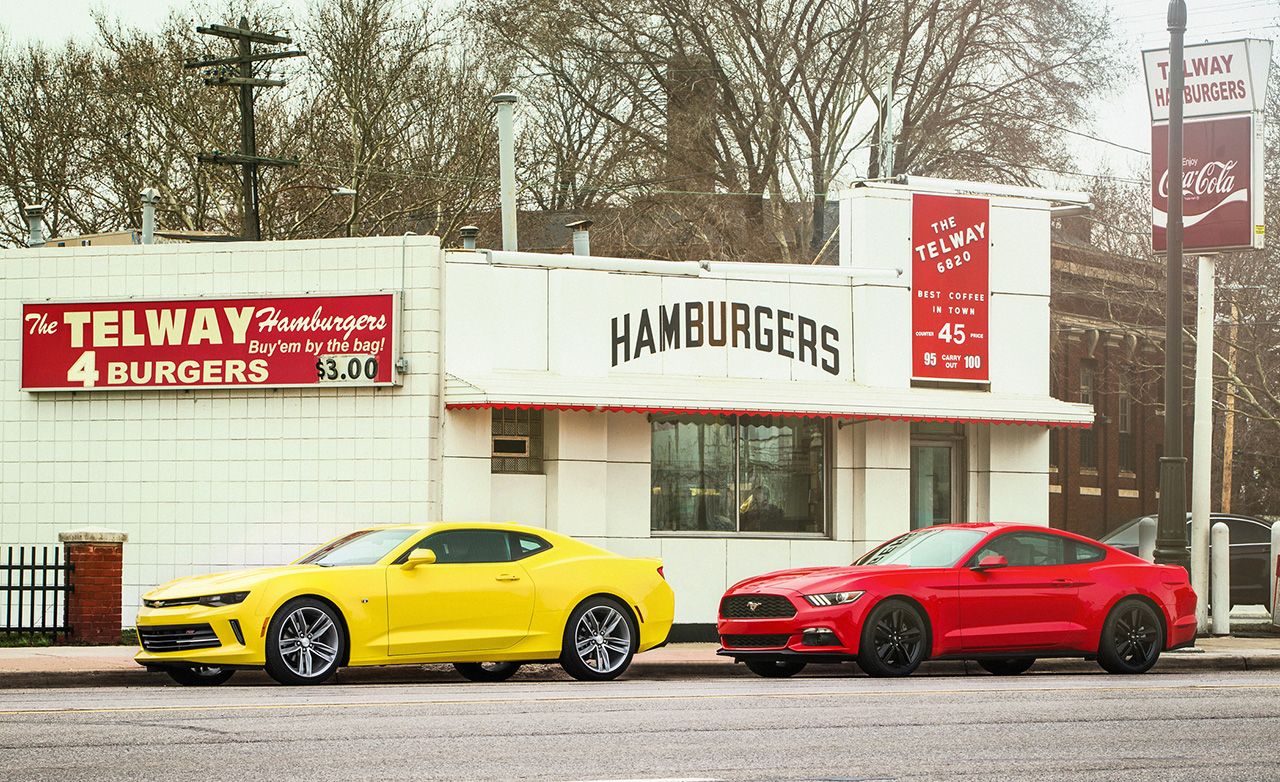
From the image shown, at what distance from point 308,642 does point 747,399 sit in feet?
25.1

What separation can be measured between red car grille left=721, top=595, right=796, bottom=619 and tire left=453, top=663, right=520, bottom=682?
6.74ft

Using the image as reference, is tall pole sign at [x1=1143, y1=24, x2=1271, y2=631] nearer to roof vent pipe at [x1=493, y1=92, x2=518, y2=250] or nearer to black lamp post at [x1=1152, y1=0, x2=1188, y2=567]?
black lamp post at [x1=1152, y1=0, x2=1188, y2=567]

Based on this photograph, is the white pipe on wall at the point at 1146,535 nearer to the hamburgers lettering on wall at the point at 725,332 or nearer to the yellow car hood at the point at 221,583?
the hamburgers lettering on wall at the point at 725,332

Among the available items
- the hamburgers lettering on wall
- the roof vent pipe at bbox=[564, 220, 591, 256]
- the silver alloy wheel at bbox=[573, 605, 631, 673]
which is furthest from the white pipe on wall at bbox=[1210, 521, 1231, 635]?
the silver alloy wheel at bbox=[573, 605, 631, 673]

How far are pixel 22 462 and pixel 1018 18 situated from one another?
79.6 feet

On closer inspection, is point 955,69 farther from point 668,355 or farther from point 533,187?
point 668,355

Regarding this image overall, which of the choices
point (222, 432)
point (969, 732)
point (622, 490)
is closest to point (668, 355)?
point (622, 490)

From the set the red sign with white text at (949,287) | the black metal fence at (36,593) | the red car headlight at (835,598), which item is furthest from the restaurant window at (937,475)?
the black metal fence at (36,593)

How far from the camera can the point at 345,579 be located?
1486cm

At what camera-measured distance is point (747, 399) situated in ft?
68.4

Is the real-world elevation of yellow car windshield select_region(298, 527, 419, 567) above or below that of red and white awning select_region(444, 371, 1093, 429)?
below

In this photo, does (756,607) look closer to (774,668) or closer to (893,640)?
(774,668)

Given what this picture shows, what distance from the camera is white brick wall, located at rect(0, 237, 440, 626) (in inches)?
805

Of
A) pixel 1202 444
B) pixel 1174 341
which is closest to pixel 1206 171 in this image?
pixel 1174 341
